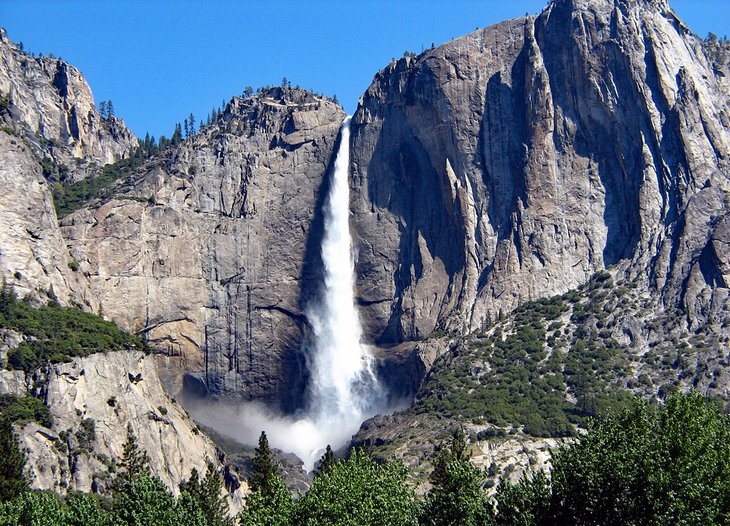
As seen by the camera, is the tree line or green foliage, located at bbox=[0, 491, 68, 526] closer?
the tree line

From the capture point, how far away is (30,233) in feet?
383

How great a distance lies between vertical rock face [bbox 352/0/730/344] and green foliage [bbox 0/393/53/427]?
156 ft

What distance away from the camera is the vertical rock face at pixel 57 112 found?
150 metres

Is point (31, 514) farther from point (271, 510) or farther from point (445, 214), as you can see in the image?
point (445, 214)

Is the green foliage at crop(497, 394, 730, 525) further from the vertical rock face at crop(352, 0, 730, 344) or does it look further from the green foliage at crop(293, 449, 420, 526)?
the vertical rock face at crop(352, 0, 730, 344)

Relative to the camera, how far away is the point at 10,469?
7944 cm

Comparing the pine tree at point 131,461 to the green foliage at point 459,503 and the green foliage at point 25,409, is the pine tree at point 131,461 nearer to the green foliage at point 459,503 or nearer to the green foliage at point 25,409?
the green foliage at point 25,409

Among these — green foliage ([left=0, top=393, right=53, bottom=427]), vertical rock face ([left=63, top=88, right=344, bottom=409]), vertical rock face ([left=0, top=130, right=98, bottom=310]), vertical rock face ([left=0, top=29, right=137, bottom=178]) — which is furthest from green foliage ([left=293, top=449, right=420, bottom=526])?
vertical rock face ([left=0, top=29, right=137, bottom=178])

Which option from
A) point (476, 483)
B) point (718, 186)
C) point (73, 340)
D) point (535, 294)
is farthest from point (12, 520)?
point (718, 186)

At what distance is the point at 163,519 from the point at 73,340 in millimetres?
45302

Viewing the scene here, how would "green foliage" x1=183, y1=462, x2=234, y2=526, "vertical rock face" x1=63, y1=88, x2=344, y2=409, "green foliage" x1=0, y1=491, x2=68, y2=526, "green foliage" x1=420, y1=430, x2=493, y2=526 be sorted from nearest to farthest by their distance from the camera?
"green foliage" x1=0, y1=491, x2=68, y2=526 < "green foliage" x1=420, y1=430, x2=493, y2=526 < "green foliage" x1=183, y1=462, x2=234, y2=526 < "vertical rock face" x1=63, y1=88, x2=344, y2=409

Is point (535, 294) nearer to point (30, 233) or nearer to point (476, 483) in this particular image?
point (30, 233)

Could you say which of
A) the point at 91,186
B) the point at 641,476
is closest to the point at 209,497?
the point at 641,476

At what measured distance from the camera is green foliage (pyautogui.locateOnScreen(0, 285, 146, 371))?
103 m
